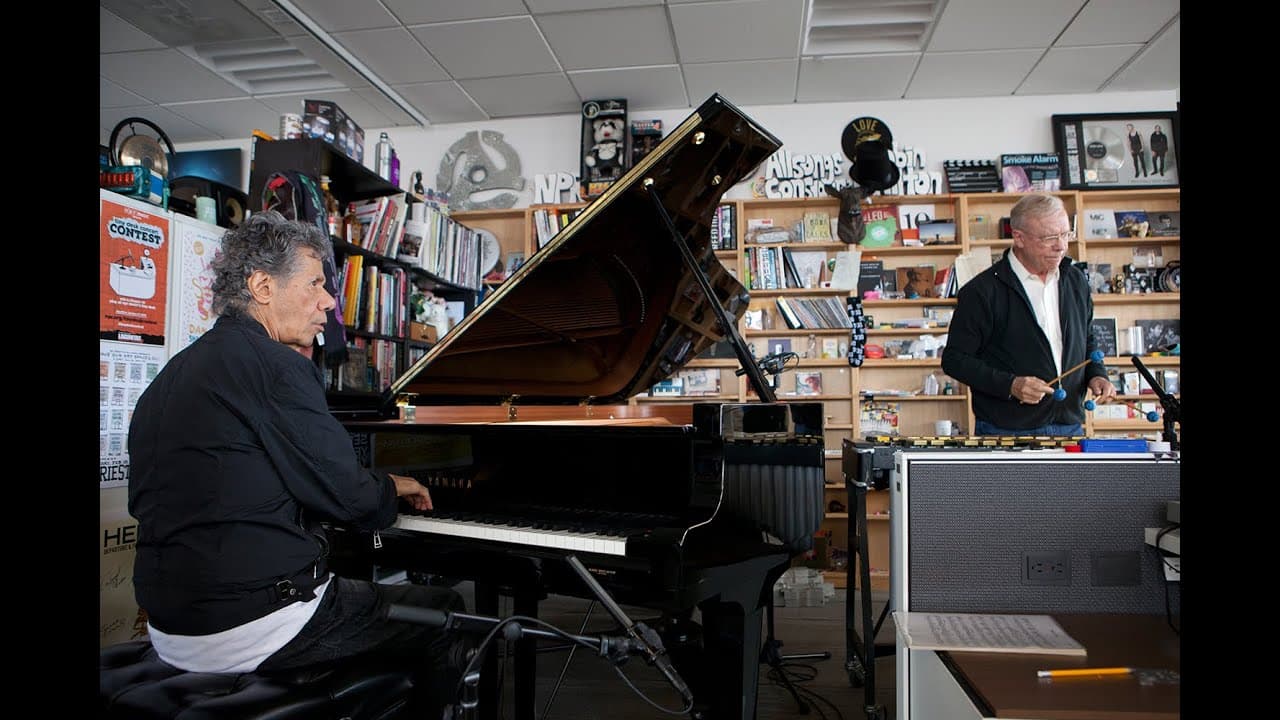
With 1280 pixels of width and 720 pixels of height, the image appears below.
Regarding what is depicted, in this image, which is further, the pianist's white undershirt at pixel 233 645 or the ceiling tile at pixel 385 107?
the ceiling tile at pixel 385 107

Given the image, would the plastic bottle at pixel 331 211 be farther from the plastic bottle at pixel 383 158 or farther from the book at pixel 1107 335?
the book at pixel 1107 335

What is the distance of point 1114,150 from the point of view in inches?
190

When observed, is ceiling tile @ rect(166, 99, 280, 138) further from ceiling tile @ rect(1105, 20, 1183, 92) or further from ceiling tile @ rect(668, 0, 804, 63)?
ceiling tile @ rect(1105, 20, 1183, 92)

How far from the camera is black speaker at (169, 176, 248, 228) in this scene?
9.41ft

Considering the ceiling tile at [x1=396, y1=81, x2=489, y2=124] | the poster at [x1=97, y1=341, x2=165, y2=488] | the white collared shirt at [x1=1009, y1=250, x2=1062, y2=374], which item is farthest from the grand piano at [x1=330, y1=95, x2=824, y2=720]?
the ceiling tile at [x1=396, y1=81, x2=489, y2=124]

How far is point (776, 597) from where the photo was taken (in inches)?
158

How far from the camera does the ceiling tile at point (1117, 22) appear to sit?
12.8 feet

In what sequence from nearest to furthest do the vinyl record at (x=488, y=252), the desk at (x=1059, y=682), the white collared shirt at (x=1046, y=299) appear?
the desk at (x=1059, y=682) → the white collared shirt at (x=1046, y=299) → the vinyl record at (x=488, y=252)

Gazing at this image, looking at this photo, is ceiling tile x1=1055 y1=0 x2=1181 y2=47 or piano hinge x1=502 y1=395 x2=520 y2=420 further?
ceiling tile x1=1055 y1=0 x2=1181 y2=47

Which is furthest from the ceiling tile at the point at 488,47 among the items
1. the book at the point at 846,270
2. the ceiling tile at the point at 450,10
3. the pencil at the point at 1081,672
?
the pencil at the point at 1081,672

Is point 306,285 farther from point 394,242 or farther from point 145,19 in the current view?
point 145,19

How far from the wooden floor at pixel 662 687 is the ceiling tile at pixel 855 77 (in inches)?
132

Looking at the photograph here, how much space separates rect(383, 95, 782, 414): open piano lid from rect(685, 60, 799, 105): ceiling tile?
8.11 feet
